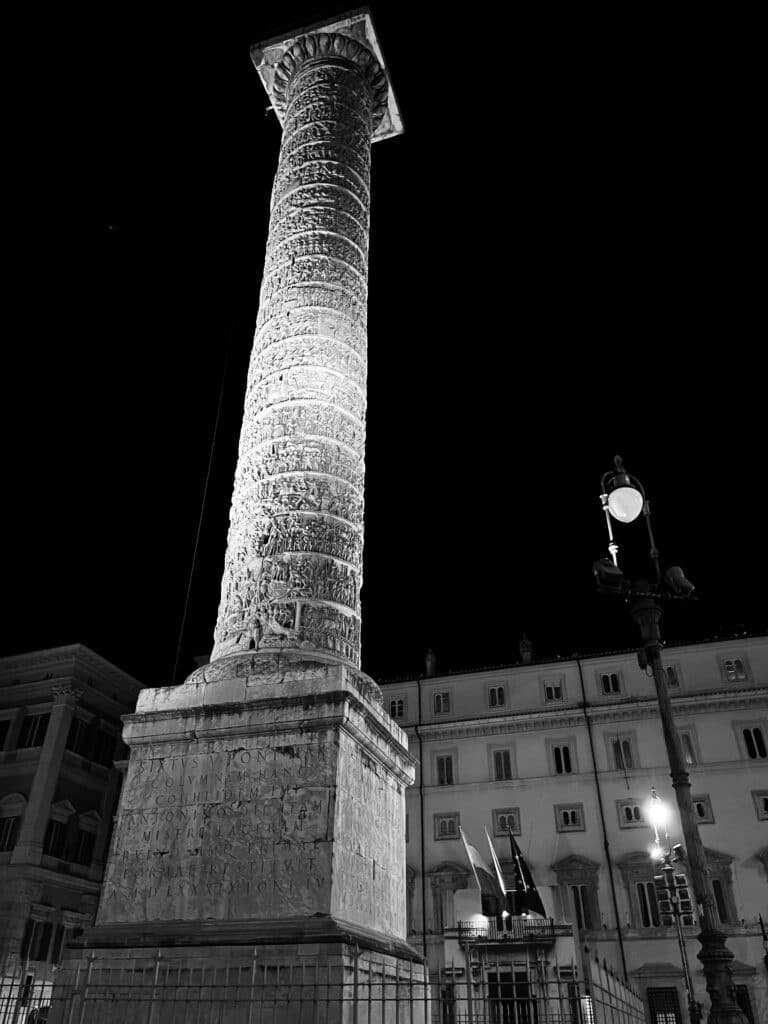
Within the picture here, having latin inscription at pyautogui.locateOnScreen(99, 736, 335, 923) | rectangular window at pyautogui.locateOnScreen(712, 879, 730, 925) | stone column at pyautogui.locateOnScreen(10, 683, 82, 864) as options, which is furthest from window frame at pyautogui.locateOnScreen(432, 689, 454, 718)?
latin inscription at pyautogui.locateOnScreen(99, 736, 335, 923)

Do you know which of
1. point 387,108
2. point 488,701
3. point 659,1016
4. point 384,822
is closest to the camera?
point 384,822

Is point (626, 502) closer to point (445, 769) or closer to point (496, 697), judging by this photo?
point (445, 769)

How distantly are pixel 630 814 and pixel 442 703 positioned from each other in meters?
7.12

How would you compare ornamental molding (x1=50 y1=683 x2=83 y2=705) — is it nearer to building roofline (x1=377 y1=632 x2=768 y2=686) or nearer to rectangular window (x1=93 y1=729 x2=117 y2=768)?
rectangular window (x1=93 y1=729 x2=117 y2=768)

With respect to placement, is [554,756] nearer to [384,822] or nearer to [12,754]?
[12,754]

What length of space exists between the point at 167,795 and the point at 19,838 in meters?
18.2

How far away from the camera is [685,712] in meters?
23.9

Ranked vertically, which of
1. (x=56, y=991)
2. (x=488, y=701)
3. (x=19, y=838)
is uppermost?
(x=488, y=701)

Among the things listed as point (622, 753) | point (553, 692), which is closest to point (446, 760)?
point (553, 692)

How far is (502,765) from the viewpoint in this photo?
25219 mm

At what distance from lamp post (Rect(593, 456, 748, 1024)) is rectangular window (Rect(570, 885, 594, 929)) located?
60.4 feet

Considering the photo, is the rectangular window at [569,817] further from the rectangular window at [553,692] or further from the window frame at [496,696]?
the window frame at [496,696]

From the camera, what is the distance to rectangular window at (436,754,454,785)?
2553 cm

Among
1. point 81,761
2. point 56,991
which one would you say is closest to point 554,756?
point 81,761
